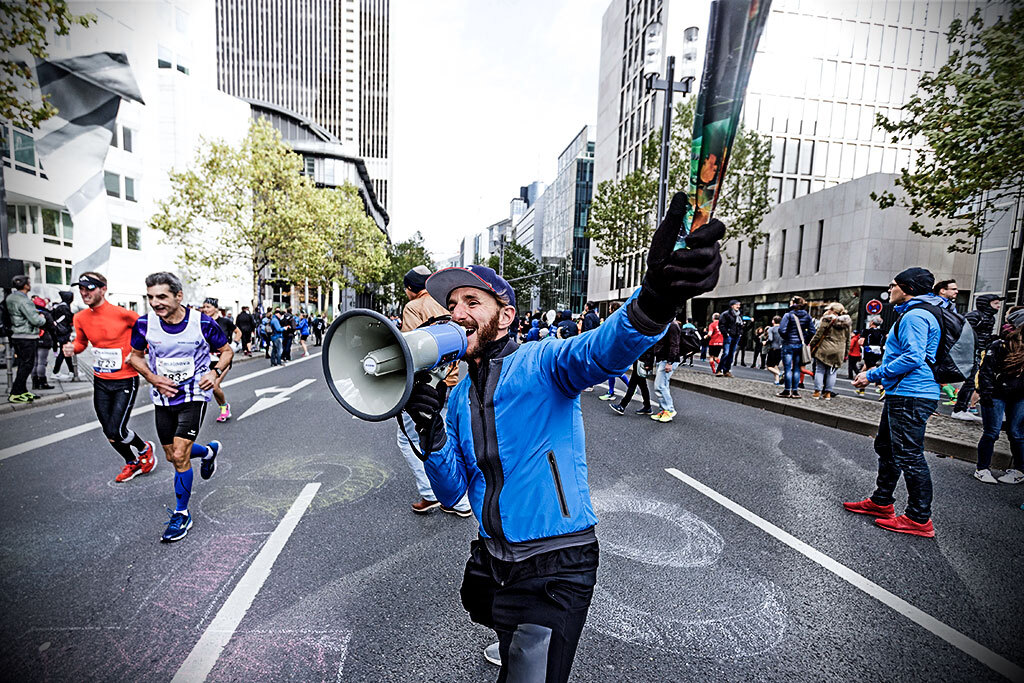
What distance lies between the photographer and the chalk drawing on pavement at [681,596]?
238cm

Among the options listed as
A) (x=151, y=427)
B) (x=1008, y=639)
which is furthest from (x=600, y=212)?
(x=1008, y=639)

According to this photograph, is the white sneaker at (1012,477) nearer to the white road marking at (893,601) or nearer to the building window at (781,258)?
the white road marking at (893,601)

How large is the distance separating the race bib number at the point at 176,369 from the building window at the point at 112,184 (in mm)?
25539

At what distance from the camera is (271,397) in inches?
362

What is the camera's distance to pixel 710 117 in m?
0.92

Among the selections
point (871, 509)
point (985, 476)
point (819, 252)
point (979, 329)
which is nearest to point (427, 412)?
point (871, 509)

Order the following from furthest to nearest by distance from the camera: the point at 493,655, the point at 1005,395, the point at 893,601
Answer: the point at 1005,395 < the point at 893,601 < the point at 493,655

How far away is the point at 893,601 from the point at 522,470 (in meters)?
2.74

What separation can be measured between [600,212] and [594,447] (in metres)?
18.9

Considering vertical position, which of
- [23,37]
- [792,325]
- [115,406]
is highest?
[23,37]

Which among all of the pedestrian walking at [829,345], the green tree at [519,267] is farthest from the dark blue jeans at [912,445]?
the green tree at [519,267]

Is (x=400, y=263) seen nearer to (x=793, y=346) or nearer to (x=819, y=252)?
(x=819, y=252)

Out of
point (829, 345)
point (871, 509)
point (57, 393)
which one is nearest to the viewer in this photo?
point (871, 509)

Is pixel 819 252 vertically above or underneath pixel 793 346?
above
